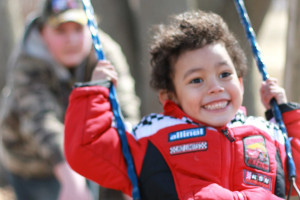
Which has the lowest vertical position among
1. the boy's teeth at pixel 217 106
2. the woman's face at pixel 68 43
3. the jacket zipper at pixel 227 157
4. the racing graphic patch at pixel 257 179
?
the racing graphic patch at pixel 257 179

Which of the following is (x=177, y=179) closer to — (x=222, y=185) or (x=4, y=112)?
(x=222, y=185)

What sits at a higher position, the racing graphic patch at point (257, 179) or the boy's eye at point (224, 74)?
the boy's eye at point (224, 74)

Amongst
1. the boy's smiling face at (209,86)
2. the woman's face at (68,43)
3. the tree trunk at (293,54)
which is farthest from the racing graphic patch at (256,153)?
the woman's face at (68,43)

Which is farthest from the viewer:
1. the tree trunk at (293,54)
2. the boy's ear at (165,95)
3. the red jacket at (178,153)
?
the tree trunk at (293,54)

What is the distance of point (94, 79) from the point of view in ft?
7.48

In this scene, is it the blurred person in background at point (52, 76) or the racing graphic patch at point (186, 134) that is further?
the blurred person in background at point (52, 76)

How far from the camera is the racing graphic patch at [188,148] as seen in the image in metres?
2.09

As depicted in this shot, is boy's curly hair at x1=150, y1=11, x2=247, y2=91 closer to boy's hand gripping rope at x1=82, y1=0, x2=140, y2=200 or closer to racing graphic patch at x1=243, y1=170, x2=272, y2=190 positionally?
boy's hand gripping rope at x1=82, y1=0, x2=140, y2=200

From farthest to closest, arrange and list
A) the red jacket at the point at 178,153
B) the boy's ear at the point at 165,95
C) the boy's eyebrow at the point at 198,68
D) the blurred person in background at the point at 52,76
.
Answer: the blurred person in background at the point at 52,76 < the boy's ear at the point at 165,95 < the boy's eyebrow at the point at 198,68 < the red jacket at the point at 178,153

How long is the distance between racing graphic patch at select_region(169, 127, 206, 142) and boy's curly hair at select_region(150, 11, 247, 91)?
0.87 ft

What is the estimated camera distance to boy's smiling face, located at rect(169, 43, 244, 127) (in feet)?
6.97

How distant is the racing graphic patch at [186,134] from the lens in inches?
83.6

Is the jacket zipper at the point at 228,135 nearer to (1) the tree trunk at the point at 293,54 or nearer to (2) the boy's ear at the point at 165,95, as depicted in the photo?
(2) the boy's ear at the point at 165,95

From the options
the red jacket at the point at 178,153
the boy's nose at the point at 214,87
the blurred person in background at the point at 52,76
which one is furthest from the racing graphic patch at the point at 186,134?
the blurred person in background at the point at 52,76
